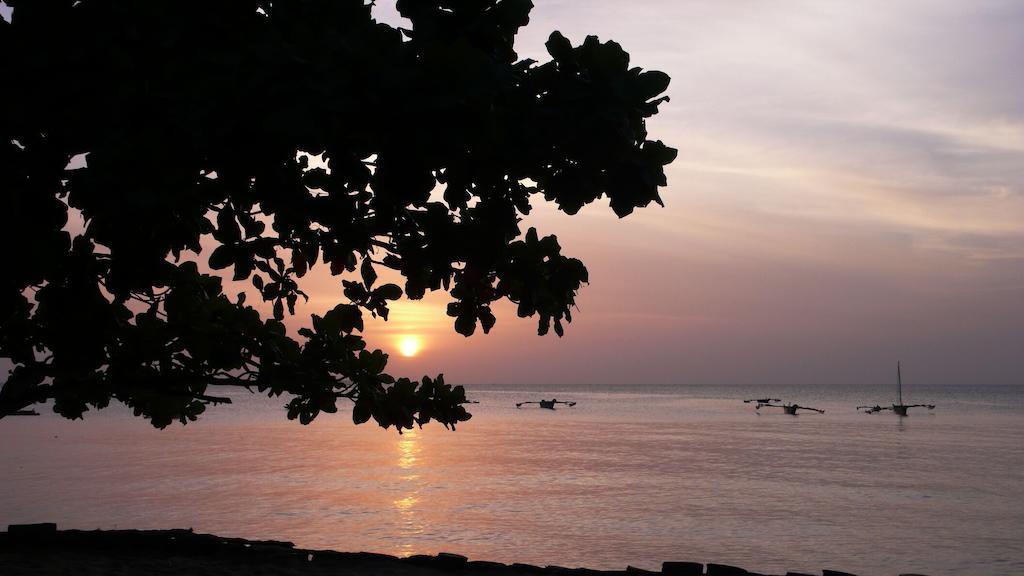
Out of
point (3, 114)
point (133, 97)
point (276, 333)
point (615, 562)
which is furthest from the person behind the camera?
point (615, 562)

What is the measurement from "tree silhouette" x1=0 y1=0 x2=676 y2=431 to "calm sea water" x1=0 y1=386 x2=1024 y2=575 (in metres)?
18.7

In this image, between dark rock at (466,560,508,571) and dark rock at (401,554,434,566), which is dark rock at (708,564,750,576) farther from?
dark rock at (401,554,434,566)

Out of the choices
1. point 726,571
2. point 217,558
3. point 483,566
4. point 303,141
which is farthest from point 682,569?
point 303,141

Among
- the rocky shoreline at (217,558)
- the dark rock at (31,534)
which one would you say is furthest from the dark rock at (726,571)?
the dark rock at (31,534)

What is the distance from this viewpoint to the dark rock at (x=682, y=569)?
13266 mm

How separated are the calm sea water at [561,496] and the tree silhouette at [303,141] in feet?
61.4

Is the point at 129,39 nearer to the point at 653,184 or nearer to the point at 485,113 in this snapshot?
the point at 485,113

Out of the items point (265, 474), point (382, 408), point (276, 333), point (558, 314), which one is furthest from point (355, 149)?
point (265, 474)

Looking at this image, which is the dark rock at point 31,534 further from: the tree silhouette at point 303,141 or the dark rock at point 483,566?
the tree silhouette at point 303,141

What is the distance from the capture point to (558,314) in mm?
5445

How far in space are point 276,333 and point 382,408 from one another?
1.57 metres

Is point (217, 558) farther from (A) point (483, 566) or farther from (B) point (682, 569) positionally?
(B) point (682, 569)

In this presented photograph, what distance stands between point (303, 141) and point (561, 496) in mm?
Answer: 33151

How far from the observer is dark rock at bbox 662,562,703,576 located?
Result: 13.3 meters
